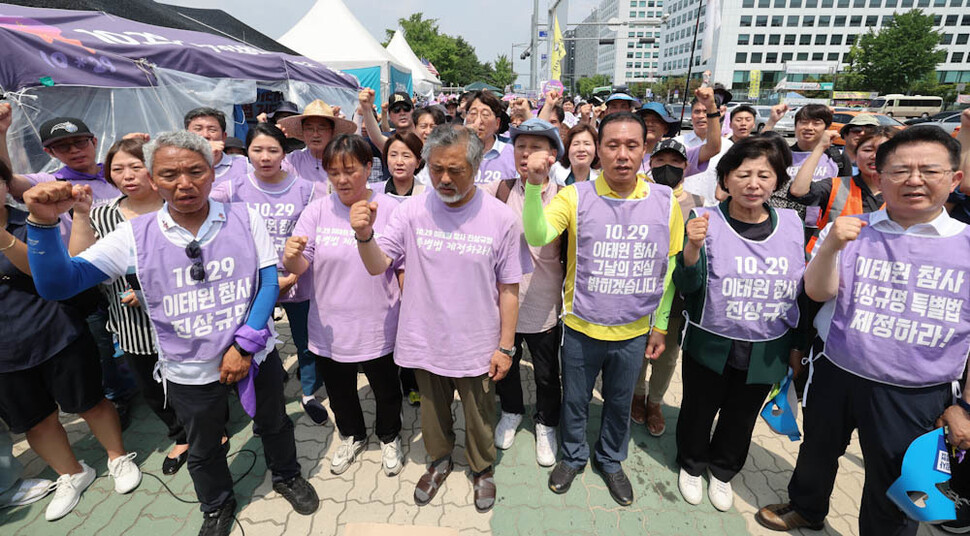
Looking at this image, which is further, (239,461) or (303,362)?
(303,362)

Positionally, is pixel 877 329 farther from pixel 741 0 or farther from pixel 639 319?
pixel 741 0

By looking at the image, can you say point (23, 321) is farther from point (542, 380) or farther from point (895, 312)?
A: point (895, 312)

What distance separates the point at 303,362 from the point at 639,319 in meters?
2.51

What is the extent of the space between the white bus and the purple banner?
36827mm

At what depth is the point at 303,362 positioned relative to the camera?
337 cm

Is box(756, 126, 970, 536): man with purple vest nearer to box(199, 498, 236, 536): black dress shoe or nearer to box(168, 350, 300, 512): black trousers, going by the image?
box(168, 350, 300, 512): black trousers

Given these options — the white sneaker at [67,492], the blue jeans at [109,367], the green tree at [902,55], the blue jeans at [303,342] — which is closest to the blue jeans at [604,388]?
the blue jeans at [303,342]

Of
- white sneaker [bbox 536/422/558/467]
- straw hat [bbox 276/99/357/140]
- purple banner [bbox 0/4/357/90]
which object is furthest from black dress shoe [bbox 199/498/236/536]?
purple banner [bbox 0/4/357/90]

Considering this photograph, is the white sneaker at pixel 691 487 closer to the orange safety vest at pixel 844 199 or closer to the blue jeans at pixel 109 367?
the orange safety vest at pixel 844 199

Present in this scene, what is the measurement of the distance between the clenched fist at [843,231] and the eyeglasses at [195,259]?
2760 millimetres

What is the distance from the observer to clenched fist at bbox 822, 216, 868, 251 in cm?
177

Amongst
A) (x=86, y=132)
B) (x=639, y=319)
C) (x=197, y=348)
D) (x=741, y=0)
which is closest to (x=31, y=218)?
(x=197, y=348)

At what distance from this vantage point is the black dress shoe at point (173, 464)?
2801mm

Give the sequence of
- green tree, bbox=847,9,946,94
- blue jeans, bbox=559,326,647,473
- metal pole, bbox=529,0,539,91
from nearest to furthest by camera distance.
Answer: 1. blue jeans, bbox=559,326,647,473
2. metal pole, bbox=529,0,539,91
3. green tree, bbox=847,9,946,94
